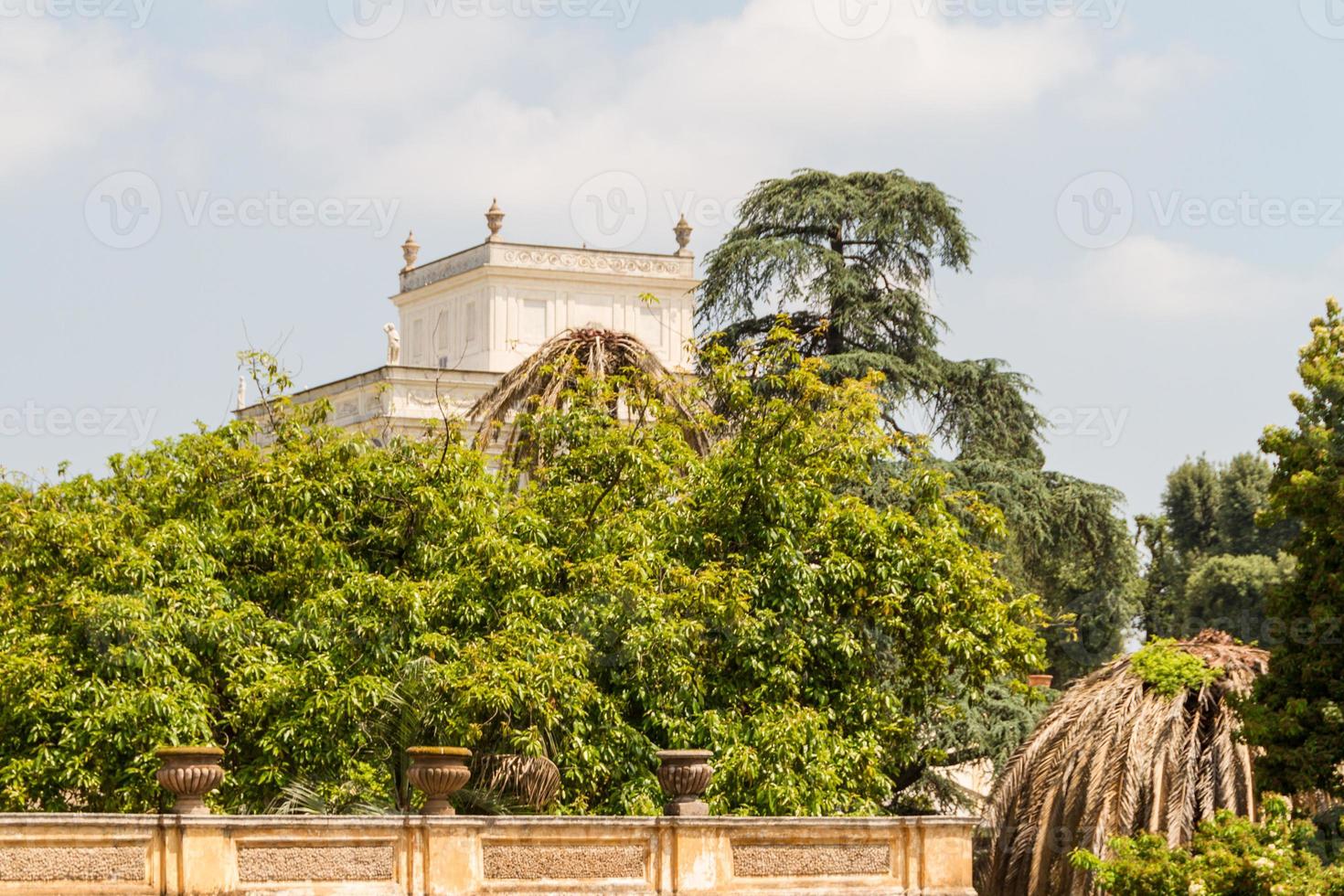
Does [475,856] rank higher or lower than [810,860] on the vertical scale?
higher

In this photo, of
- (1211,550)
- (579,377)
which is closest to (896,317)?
(579,377)

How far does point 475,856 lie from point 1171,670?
1010cm

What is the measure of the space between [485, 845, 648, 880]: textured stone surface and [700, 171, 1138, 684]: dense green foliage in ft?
55.4

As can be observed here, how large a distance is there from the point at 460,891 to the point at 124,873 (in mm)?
2753

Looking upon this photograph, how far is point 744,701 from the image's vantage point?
2177cm

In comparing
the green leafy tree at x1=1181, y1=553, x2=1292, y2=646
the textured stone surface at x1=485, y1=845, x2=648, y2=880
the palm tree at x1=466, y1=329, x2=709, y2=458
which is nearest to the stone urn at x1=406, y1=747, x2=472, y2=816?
the textured stone surface at x1=485, y1=845, x2=648, y2=880

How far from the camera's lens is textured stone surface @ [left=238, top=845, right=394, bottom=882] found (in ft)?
52.4

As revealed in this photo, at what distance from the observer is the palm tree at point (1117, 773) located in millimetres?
22531

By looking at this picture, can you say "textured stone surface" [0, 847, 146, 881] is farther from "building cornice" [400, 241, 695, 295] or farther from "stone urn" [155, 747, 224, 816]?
"building cornice" [400, 241, 695, 295]

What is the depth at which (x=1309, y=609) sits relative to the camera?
837 inches

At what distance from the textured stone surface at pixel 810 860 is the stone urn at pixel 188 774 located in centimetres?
474

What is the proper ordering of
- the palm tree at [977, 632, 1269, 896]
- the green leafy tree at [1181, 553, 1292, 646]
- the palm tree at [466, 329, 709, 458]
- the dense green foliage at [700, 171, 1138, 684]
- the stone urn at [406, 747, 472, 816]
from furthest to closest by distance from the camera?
the green leafy tree at [1181, 553, 1292, 646] → the dense green foliage at [700, 171, 1138, 684] → the palm tree at [466, 329, 709, 458] → the palm tree at [977, 632, 1269, 896] → the stone urn at [406, 747, 472, 816]

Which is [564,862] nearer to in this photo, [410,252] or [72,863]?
[72,863]

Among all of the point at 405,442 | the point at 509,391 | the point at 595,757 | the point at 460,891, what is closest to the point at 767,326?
the point at 509,391
